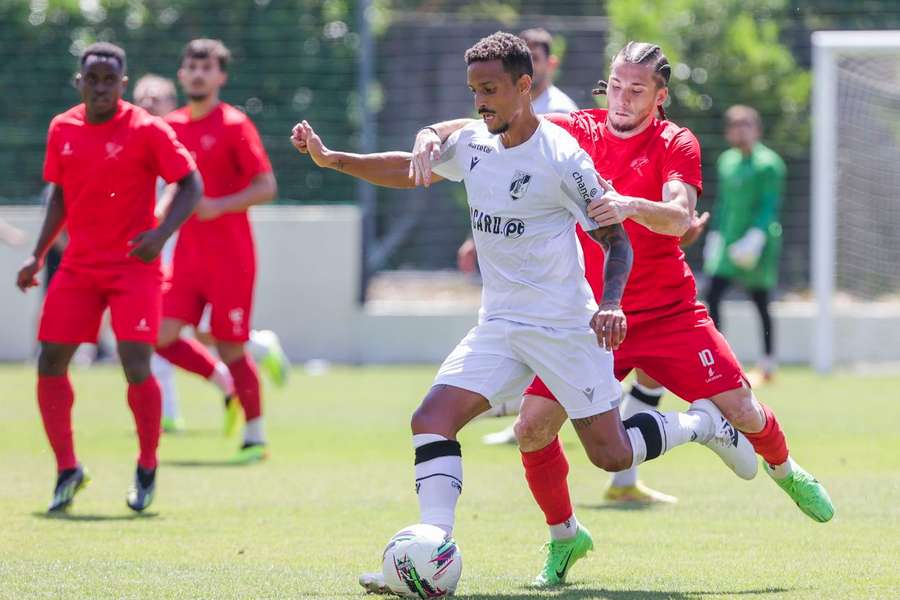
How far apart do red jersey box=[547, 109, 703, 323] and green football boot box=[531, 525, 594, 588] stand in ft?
3.17

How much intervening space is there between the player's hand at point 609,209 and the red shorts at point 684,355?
0.94 metres

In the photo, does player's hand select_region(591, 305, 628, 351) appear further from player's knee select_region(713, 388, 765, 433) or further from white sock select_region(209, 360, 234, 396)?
white sock select_region(209, 360, 234, 396)

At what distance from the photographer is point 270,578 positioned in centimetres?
581

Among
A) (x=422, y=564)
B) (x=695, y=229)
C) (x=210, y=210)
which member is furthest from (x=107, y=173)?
(x=422, y=564)

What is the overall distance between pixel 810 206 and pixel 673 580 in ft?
42.6

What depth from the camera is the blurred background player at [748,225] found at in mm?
14508

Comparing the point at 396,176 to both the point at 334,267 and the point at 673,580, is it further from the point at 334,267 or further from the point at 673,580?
the point at 334,267

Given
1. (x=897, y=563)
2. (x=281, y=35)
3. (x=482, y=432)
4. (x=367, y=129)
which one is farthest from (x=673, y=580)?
(x=281, y=35)

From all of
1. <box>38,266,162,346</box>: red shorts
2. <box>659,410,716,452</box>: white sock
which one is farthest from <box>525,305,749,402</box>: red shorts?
<box>38,266,162,346</box>: red shorts

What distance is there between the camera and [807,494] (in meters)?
6.46

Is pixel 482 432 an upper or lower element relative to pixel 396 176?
lower

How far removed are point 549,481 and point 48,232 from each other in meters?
3.26

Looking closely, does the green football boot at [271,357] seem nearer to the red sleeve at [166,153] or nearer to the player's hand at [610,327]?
the red sleeve at [166,153]

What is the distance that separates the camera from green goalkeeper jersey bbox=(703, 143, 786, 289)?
1473 cm
